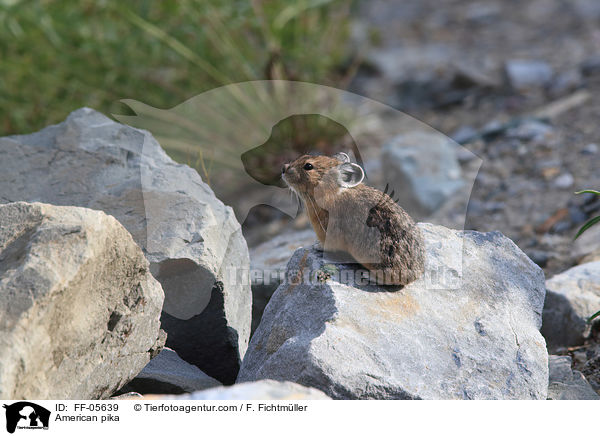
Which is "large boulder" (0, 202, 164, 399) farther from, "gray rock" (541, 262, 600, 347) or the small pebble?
the small pebble

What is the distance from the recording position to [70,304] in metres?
3.29

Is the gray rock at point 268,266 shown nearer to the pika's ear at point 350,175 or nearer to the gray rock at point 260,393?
the pika's ear at point 350,175

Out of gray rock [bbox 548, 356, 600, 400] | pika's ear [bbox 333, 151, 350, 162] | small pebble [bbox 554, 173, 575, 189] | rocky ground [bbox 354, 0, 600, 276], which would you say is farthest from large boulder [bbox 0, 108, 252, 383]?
small pebble [bbox 554, 173, 575, 189]

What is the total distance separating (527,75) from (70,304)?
8580 mm

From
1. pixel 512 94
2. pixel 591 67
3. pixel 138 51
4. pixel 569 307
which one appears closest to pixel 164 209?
pixel 569 307

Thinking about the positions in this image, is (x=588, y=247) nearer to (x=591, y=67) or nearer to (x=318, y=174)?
(x=318, y=174)

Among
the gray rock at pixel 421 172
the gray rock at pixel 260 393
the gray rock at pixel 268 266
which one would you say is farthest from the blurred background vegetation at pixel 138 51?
the gray rock at pixel 260 393

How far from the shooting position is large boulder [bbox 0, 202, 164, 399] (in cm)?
308

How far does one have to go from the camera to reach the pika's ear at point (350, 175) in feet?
14.6

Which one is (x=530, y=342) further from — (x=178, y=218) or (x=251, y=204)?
(x=251, y=204)

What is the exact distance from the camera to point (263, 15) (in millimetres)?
8516

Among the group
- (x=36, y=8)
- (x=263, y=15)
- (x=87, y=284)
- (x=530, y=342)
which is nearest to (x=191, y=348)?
(x=87, y=284)

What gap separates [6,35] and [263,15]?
3055 millimetres
